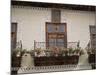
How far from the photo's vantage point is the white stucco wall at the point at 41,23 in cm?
176

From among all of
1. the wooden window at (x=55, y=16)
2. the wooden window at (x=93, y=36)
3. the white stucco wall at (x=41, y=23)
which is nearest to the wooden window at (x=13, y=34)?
the white stucco wall at (x=41, y=23)

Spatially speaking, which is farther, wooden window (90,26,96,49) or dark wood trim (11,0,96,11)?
wooden window (90,26,96,49)

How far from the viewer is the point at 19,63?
1741 mm

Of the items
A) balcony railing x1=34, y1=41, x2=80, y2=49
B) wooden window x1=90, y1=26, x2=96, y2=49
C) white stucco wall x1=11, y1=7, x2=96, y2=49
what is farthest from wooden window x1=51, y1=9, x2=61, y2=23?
wooden window x1=90, y1=26, x2=96, y2=49

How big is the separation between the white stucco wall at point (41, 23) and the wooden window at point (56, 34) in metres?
0.03

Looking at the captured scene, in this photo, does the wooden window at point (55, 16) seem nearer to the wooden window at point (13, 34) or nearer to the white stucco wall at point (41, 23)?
the white stucco wall at point (41, 23)

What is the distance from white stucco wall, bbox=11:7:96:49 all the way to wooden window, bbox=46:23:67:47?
3 centimetres

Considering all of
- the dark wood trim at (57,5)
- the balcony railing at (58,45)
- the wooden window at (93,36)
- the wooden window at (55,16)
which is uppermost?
the dark wood trim at (57,5)

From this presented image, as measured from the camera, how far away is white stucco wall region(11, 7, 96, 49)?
1763 mm

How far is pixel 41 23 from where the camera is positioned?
1814 mm

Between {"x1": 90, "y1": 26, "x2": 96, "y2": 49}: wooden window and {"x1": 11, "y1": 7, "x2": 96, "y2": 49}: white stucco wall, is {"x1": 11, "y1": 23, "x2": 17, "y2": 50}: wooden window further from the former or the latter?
{"x1": 90, "y1": 26, "x2": 96, "y2": 49}: wooden window

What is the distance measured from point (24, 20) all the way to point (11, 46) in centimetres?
24

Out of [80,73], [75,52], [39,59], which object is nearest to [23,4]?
[39,59]

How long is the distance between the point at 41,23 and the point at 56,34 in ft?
0.51
